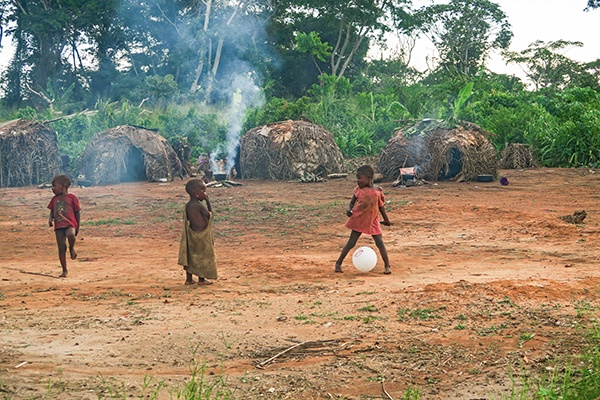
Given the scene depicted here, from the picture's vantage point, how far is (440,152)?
701 inches

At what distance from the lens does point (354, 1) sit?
36156 mm

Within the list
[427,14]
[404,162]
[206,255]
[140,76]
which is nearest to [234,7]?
[140,76]

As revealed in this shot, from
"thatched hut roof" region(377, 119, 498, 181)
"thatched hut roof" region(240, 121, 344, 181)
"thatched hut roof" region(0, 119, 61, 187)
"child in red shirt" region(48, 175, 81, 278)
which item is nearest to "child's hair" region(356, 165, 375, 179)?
"child in red shirt" region(48, 175, 81, 278)

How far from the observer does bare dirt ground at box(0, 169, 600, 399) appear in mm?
4000

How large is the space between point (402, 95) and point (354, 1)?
11088 millimetres

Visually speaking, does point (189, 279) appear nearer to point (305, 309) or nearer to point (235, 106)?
point (305, 309)

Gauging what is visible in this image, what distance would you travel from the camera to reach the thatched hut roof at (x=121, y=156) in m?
21.4

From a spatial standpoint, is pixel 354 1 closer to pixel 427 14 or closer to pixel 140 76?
pixel 427 14

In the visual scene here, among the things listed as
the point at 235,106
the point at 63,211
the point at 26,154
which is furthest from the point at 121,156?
the point at 63,211

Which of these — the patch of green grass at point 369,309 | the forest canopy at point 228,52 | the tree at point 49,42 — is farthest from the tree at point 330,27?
the patch of green grass at point 369,309

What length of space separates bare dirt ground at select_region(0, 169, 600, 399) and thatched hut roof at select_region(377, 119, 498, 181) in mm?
5985

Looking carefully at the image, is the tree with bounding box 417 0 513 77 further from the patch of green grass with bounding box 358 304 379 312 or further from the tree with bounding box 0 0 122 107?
the patch of green grass with bounding box 358 304 379 312

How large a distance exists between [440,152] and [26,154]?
12.2 m

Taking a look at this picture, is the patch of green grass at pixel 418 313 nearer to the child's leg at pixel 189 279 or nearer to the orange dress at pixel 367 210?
the orange dress at pixel 367 210
